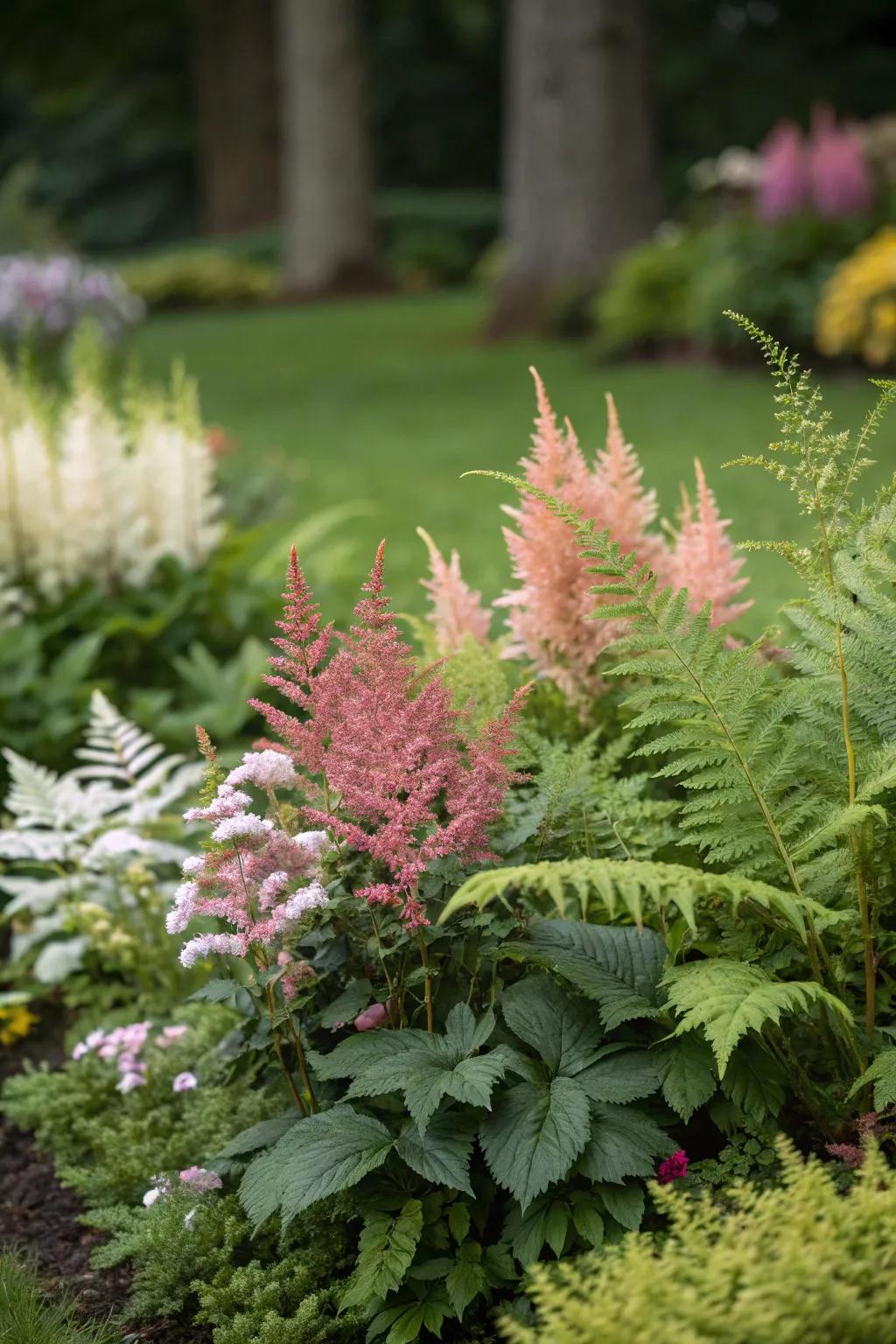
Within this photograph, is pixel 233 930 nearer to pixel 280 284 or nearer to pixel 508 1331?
pixel 508 1331

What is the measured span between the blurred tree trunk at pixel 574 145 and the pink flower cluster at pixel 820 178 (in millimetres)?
2851

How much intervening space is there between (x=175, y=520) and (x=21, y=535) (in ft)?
1.70

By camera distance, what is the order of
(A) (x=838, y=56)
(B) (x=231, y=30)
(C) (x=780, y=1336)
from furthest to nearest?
(A) (x=838, y=56), (B) (x=231, y=30), (C) (x=780, y=1336)

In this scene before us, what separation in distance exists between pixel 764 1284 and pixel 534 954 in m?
0.81

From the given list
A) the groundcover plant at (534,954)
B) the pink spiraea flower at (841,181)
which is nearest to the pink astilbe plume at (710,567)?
the groundcover plant at (534,954)

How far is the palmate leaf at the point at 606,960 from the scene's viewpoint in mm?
2389

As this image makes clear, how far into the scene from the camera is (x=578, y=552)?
10.7 ft

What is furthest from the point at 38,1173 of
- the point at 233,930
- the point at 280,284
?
the point at 280,284

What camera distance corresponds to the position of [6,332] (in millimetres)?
9844

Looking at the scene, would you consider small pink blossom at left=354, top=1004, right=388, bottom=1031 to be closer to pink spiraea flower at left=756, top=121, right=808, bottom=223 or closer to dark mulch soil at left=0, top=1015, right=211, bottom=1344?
dark mulch soil at left=0, top=1015, right=211, bottom=1344

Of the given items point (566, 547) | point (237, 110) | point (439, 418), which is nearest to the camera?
point (566, 547)

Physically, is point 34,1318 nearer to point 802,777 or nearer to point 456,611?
point 802,777

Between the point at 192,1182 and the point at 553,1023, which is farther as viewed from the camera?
the point at 192,1182

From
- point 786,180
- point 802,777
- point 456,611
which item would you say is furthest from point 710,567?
point 786,180
